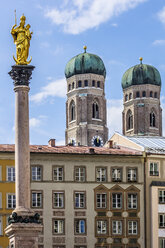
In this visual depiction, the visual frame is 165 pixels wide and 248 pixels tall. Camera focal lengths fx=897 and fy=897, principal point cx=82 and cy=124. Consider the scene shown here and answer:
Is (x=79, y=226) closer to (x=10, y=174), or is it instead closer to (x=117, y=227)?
(x=117, y=227)

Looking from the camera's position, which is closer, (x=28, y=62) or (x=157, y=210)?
(x=28, y=62)

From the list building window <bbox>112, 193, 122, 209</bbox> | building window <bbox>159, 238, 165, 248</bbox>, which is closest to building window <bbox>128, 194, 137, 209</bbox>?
building window <bbox>112, 193, 122, 209</bbox>

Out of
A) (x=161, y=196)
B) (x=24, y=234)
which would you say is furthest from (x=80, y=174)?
(x=24, y=234)

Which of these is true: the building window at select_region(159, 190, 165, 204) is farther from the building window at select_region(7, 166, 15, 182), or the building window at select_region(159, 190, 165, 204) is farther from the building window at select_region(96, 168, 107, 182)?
the building window at select_region(7, 166, 15, 182)

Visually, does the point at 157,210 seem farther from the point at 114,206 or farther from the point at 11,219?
the point at 11,219

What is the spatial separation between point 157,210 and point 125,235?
4.49m

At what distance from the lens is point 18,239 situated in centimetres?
6247

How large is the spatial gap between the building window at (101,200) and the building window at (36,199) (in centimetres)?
642

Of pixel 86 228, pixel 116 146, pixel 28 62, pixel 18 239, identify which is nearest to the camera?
pixel 18 239

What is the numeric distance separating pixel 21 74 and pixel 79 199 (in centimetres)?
3273

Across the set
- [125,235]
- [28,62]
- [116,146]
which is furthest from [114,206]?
[28,62]

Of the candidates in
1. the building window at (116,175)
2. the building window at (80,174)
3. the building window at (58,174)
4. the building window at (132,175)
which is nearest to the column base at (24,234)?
the building window at (58,174)

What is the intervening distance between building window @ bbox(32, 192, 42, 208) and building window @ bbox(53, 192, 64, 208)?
5.09ft

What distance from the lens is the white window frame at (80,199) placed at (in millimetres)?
97125
